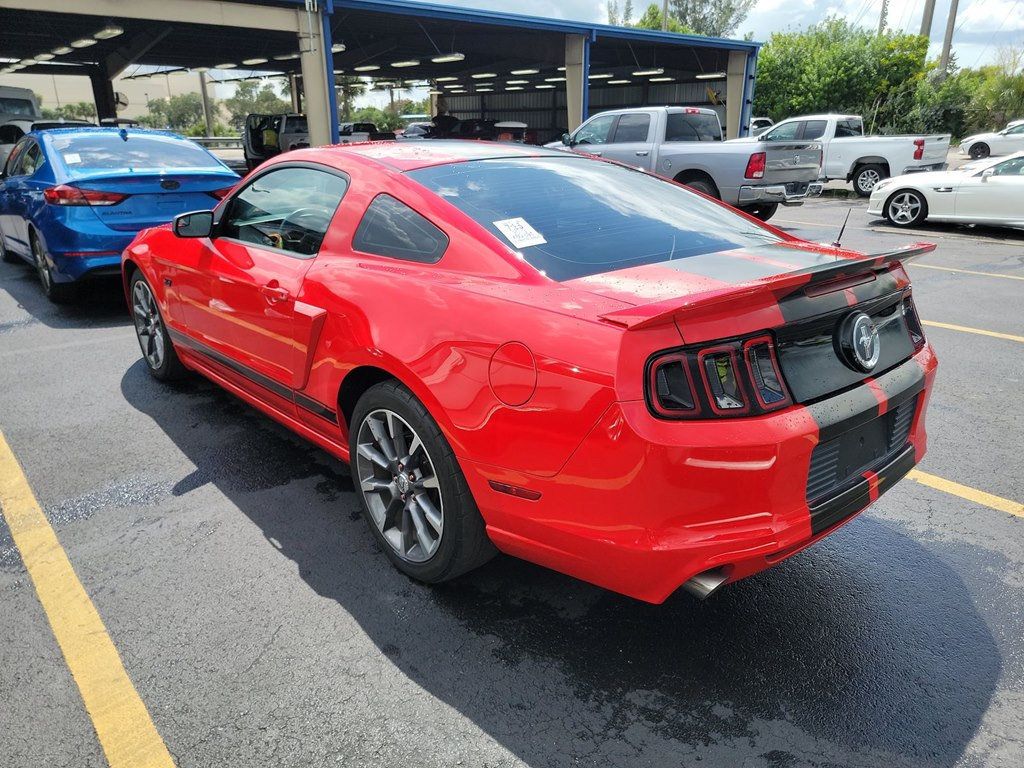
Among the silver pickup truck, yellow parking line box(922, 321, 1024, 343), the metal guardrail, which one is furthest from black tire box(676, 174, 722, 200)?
the metal guardrail

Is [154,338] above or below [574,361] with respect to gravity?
below

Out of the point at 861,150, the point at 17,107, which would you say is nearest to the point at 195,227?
the point at 861,150

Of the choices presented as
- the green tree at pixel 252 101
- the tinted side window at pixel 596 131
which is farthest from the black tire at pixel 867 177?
the green tree at pixel 252 101

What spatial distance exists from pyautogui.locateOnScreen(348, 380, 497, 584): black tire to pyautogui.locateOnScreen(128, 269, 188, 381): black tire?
94.7 inches

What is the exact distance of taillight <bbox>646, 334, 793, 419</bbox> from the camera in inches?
79.0

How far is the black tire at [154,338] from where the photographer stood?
4.74 meters

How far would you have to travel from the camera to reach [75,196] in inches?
247

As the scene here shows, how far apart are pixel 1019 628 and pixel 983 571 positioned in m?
0.36

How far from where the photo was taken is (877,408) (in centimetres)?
232

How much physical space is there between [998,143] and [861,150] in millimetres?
10763

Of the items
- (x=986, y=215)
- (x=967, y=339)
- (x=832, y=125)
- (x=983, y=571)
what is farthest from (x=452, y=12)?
(x=983, y=571)

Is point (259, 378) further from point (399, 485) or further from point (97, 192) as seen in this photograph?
point (97, 192)

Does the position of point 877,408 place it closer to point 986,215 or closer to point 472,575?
point 472,575

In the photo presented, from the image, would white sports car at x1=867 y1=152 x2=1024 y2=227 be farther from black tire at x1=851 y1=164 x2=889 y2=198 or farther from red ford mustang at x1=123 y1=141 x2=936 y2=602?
red ford mustang at x1=123 y1=141 x2=936 y2=602
